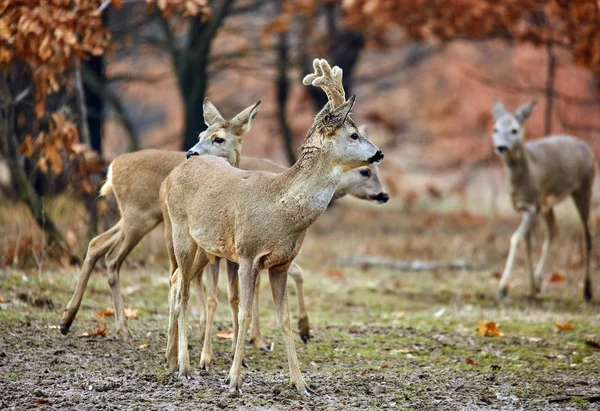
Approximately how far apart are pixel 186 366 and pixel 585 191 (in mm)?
7496

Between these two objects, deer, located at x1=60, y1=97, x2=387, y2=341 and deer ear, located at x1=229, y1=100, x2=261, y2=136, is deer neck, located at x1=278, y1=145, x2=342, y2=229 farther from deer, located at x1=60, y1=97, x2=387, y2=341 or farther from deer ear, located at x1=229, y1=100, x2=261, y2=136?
deer ear, located at x1=229, y1=100, x2=261, y2=136

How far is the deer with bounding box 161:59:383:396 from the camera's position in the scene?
609 centimetres

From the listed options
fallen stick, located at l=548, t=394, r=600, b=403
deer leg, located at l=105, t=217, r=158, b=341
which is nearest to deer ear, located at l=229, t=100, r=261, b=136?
deer leg, located at l=105, t=217, r=158, b=341

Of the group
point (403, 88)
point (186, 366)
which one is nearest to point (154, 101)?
point (403, 88)

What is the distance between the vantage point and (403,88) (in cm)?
2578

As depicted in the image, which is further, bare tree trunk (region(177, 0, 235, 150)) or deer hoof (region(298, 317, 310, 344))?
bare tree trunk (region(177, 0, 235, 150))

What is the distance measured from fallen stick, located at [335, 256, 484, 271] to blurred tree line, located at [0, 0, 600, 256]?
10.7ft

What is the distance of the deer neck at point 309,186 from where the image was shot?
6.08 metres

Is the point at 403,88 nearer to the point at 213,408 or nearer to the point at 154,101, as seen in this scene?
the point at 154,101

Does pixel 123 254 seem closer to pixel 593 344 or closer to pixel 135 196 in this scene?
pixel 135 196

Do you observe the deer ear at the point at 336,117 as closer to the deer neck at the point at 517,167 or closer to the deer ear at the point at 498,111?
the deer neck at the point at 517,167

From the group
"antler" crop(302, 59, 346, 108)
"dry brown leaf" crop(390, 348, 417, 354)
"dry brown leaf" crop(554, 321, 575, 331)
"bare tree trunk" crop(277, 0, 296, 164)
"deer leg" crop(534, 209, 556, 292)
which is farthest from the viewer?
"bare tree trunk" crop(277, 0, 296, 164)

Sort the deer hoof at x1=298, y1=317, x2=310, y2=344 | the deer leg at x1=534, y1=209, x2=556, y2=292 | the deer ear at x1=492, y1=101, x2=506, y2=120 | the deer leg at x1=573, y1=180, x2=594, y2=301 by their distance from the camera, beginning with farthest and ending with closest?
the deer ear at x1=492, y1=101, x2=506, y2=120 → the deer leg at x1=573, y1=180, x2=594, y2=301 → the deer leg at x1=534, y1=209, x2=556, y2=292 → the deer hoof at x1=298, y1=317, x2=310, y2=344

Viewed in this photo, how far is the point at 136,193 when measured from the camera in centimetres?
771
